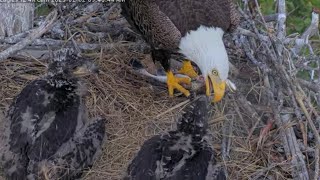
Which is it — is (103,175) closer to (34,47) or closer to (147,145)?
(147,145)

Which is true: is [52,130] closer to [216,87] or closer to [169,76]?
[216,87]

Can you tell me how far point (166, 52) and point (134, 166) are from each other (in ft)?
4.47

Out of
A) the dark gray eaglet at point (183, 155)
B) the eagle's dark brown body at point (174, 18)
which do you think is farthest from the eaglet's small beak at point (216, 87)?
the eagle's dark brown body at point (174, 18)

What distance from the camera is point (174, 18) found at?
229 inches

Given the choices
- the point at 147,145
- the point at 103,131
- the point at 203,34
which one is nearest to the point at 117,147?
the point at 103,131

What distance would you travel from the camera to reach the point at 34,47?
642 cm

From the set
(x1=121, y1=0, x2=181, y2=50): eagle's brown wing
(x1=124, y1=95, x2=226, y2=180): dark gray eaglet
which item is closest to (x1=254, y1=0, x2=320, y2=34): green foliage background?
(x1=121, y1=0, x2=181, y2=50): eagle's brown wing

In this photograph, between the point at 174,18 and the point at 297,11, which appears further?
the point at 297,11

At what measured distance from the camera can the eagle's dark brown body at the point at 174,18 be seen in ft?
19.0

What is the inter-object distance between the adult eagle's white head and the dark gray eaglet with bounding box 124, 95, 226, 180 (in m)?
0.39

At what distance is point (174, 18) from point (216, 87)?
677 mm

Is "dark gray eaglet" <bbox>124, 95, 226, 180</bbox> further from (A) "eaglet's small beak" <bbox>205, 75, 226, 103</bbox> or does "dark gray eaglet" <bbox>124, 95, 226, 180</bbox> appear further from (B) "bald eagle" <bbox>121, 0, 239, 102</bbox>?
(B) "bald eagle" <bbox>121, 0, 239, 102</bbox>

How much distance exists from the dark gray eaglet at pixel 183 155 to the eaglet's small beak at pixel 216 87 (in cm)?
29

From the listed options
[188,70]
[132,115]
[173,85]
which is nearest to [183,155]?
[132,115]
